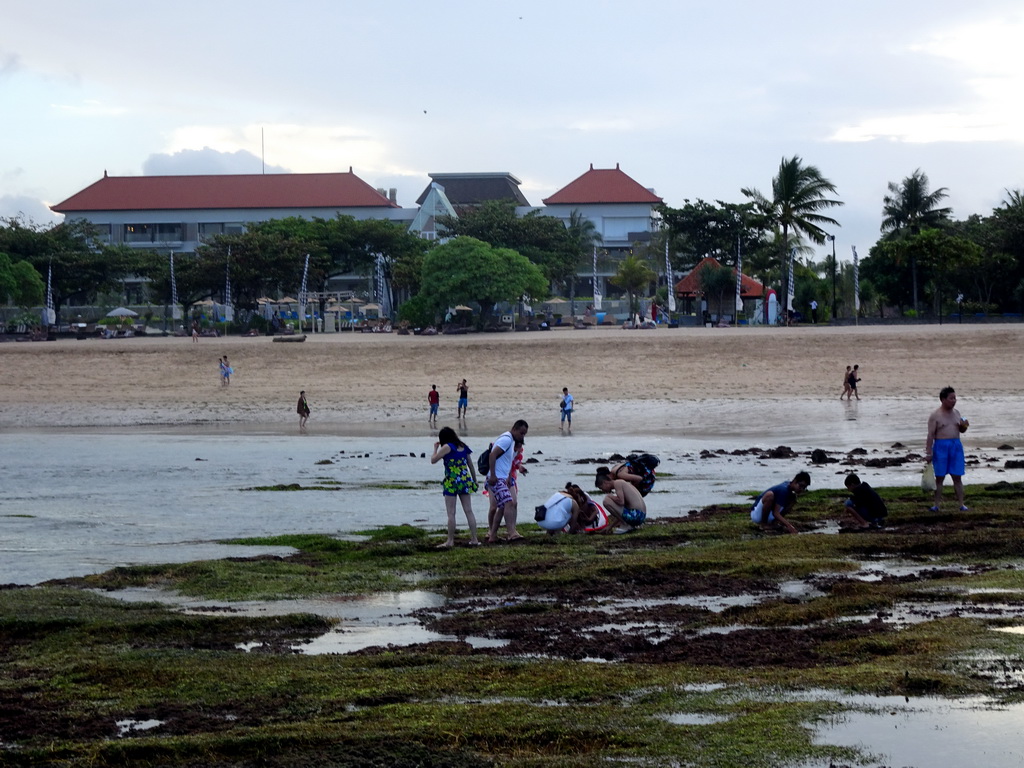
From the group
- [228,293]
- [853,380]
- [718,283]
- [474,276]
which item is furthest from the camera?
[228,293]

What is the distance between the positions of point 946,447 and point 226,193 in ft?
302

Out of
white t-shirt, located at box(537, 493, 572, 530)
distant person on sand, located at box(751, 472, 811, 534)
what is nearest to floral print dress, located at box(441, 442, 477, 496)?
white t-shirt, located at box(537, 493, 572, 530)

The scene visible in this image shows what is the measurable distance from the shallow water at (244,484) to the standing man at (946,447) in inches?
117

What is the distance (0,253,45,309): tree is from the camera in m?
65.2

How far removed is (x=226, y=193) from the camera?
325ft

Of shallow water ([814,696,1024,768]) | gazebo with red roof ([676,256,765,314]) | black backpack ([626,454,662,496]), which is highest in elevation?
gazebo with red roof ([676,256,765,314])

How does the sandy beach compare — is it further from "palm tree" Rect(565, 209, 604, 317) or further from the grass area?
"palm tree" Rect(565, 209, 604, 317)

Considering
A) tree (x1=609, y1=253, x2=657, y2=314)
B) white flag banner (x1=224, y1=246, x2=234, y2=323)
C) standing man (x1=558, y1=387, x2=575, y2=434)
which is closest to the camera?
standing man (x1=558, y1=387, x2=575, y2=434)

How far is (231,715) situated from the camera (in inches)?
239

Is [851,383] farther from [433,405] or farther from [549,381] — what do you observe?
[433,405]

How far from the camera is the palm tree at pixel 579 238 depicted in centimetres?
7893

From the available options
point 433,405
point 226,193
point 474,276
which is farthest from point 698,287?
point 226,193

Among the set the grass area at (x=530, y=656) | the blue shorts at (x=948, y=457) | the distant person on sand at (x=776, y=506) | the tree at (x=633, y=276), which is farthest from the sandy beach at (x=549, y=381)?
the tree at (x=633, y=276)

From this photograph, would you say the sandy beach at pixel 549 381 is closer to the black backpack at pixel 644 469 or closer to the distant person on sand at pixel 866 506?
the black backpack at pixel 644 469
